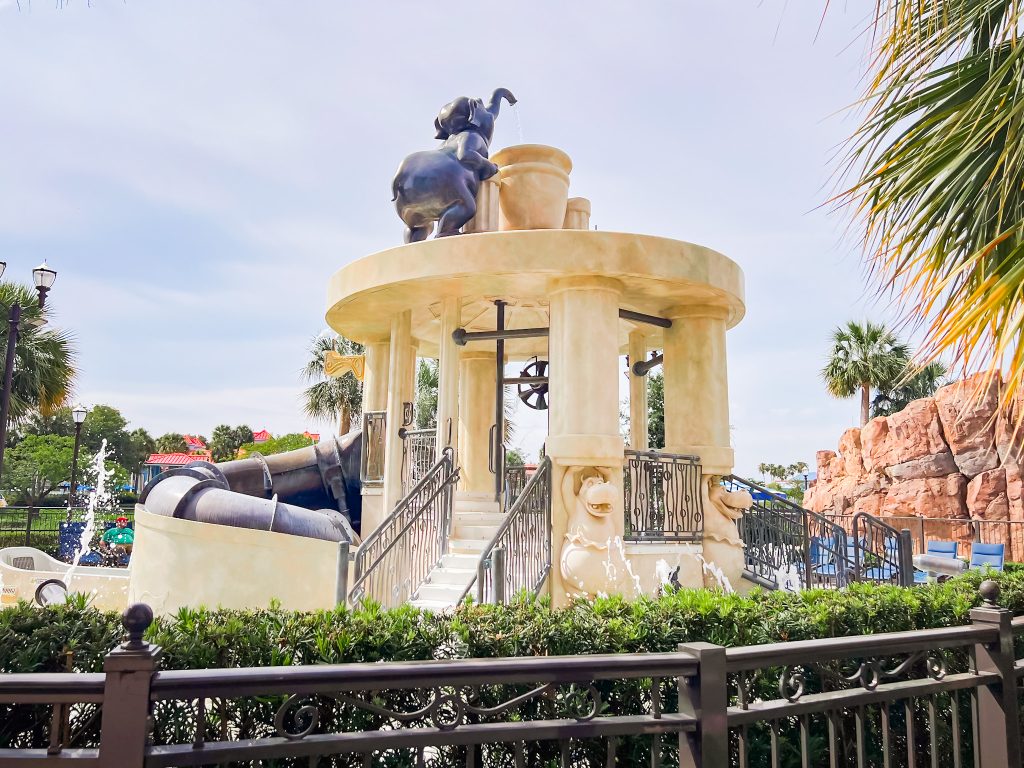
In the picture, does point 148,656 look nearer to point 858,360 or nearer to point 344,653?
point 344,653

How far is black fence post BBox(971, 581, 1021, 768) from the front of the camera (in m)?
3.16

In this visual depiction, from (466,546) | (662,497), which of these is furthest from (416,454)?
(662,497)

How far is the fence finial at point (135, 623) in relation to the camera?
2025 mm

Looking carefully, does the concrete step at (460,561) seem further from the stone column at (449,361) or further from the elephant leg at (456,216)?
the elephant leg at (456,216)

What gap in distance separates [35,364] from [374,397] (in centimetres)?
1345

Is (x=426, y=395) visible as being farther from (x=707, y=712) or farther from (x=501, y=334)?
(x=707, y=712)

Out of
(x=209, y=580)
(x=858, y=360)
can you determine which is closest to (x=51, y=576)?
(x=209, y=580)

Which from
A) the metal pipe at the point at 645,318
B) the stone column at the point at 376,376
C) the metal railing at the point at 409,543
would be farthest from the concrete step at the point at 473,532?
the metal pipe at the point at 645,318

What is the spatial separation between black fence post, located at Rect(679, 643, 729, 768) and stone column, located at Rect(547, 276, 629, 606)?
5.72m

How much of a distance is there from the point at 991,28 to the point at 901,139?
83cm

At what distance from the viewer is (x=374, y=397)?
12.0m

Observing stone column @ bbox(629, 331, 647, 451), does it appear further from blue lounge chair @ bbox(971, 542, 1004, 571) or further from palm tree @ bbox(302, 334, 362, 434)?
palm tree @ bbox(302, 334, 362, 434)

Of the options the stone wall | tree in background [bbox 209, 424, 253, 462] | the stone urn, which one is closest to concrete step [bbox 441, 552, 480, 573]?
the stone urn

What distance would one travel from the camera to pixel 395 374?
10.5m
